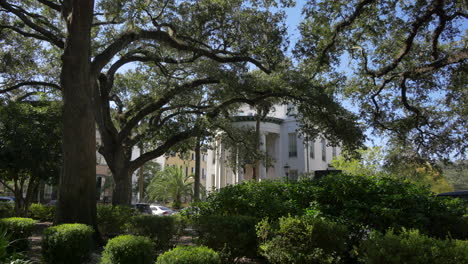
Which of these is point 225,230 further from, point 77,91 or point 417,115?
point 417,115

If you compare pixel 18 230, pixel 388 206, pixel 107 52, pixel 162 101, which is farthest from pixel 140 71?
pixel 388 206

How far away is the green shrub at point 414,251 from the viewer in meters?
4.25

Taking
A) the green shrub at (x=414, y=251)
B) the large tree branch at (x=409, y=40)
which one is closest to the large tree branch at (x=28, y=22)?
the large tree branch at (x=409, y=40)

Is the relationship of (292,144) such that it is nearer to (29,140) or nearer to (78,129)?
(29,140)

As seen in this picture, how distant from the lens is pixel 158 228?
8.84m

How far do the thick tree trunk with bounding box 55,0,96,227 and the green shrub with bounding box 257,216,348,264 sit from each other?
6122 millimetres

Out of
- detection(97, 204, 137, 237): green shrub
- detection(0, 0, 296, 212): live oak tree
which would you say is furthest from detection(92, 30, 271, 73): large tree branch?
detection(97, 204, 137, 237): green shrub

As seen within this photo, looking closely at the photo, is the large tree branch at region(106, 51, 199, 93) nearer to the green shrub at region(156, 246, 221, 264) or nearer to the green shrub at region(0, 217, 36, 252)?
the green shrub at region(0, 217, 36, 252)

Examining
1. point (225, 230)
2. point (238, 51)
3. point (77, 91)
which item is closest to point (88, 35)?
point (77, 91)

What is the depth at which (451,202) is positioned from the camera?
721 cm

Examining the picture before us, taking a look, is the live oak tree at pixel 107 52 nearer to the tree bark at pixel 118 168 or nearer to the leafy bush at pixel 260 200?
the tree bark at pixel 118 168

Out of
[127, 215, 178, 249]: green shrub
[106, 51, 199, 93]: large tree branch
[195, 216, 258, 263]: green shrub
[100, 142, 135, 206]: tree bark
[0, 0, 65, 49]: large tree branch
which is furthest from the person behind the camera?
[100, 142, 135, 206]: tree bark

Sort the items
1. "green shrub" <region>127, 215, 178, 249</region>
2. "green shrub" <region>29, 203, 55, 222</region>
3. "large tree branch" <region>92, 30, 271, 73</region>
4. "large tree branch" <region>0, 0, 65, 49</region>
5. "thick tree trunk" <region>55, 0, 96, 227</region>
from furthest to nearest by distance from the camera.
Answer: "green shrub" <region>29, 203, 55, 222</region> < "large tree branch" <region>0, 0, 65, 49</region> < "large tree branch" <region>92, 30, 271, 73</region> < "thick tree trunk" <region>55, 0, 96, 227</region> < "green shrub" <region>127, 215, 178, 249</region>

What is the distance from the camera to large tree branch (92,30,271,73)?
12.2 m
